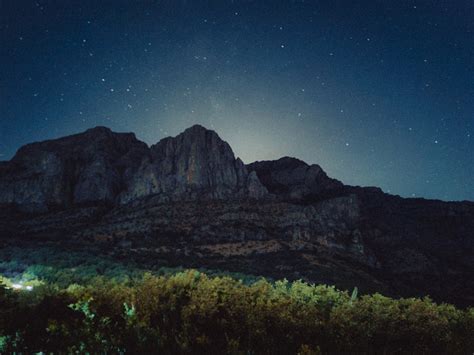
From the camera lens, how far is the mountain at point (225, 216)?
262 feet

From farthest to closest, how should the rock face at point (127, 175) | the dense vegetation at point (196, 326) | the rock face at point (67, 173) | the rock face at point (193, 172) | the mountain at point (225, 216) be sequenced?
the rock face at point (67, 173), the rock face at point (127, 175), the rock face at point (193, 172), the mountain at point (225, 216), the dense vegetation at point (196, 326)

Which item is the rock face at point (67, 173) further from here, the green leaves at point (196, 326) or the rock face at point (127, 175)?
the green leaves at point (196, 326)

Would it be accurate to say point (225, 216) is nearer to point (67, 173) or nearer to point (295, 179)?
point (295, 179)

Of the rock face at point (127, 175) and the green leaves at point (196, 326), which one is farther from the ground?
the rock face at point (127, 175)

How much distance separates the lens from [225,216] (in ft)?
318

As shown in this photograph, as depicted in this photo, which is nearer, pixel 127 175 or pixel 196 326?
pixel 196 326

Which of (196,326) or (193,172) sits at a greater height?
(193,172)

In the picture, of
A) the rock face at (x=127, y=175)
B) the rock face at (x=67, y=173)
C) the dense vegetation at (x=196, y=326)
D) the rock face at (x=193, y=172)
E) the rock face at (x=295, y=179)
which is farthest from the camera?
the rock face at (x=295, y=179)

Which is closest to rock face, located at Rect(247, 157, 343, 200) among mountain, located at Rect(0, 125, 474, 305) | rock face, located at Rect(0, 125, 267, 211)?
mountain, located at Rect(0, 125, 474, 305)

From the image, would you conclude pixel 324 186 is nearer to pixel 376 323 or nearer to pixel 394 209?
pixel 394 209

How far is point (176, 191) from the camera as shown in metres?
117

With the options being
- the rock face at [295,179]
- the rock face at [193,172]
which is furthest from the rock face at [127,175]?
the rock face at [295,179]

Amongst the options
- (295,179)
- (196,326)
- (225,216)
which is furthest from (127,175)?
(196,326)

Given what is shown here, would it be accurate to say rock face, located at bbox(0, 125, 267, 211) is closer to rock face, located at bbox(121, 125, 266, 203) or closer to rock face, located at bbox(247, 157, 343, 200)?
rock face, located at bbox(121, 125, 266, 203)
